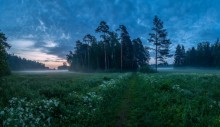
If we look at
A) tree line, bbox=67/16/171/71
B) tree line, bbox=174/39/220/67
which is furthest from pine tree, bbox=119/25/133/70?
tree line, bbox=174/39/220/67

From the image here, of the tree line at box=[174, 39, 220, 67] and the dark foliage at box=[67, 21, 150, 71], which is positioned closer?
the dark foliage at box=[67, 21, 150, 71]

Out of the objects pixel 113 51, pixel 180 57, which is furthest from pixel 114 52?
pixel 180 57

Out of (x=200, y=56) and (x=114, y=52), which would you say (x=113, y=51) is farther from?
(x=200, y=56)

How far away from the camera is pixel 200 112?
30.3ft

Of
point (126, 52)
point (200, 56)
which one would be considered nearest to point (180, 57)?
point (200, 56)

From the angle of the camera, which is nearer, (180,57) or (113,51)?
(113,51)

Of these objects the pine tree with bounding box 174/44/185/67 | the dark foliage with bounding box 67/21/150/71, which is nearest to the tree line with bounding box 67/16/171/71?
the dark foliage with bounding box 67/21/150/71

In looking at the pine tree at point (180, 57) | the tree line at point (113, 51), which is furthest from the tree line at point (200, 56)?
the tree line at point (113, 51)

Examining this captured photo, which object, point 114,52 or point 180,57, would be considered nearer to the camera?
point 114,52

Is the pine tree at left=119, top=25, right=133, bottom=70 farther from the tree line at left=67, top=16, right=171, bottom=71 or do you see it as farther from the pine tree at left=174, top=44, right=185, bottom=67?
the pine tree at left=174, top=44, right=185, bottom=67

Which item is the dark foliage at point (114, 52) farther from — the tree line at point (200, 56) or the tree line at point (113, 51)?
the tree line at point (200, 56)

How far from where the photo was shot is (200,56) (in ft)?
361

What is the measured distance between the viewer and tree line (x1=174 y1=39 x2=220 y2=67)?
100 metres

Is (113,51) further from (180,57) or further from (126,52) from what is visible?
(180,57)
